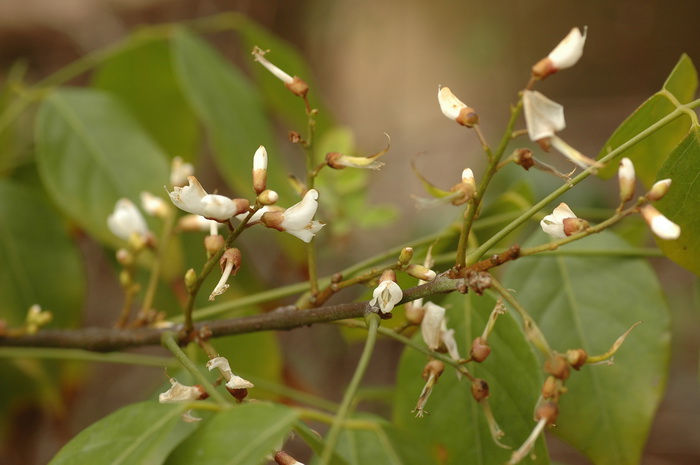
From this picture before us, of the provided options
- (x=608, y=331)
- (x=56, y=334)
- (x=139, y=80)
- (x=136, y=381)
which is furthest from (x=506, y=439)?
(x=136, y=381)

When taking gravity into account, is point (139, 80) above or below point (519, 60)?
above

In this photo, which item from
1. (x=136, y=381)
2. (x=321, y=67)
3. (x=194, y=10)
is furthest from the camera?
(x=321, y=67)

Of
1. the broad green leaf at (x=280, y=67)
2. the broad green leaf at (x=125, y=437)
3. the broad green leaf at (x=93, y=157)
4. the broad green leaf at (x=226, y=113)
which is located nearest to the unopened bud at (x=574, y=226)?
the broad green leaf at (x=125, y=437)

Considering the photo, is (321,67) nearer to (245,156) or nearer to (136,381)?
(136,381)

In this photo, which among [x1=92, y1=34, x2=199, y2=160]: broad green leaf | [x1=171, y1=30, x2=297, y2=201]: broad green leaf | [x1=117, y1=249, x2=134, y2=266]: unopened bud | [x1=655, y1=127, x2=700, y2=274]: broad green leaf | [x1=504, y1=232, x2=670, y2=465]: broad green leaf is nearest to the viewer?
[x1=655, y1=127, x2=700, y2=274]: broad green leaf

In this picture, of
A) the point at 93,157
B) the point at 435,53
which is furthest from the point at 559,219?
the point at 435,53

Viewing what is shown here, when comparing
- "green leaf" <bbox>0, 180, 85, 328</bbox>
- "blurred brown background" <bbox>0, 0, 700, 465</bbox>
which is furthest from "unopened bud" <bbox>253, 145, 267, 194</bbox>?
"blurred brown background" <bbox>0, 0, 700, 465</bbox>

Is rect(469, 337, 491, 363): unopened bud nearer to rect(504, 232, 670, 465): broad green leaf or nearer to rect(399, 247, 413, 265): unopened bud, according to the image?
rect(399, 247, 413, 265): unopened bud
